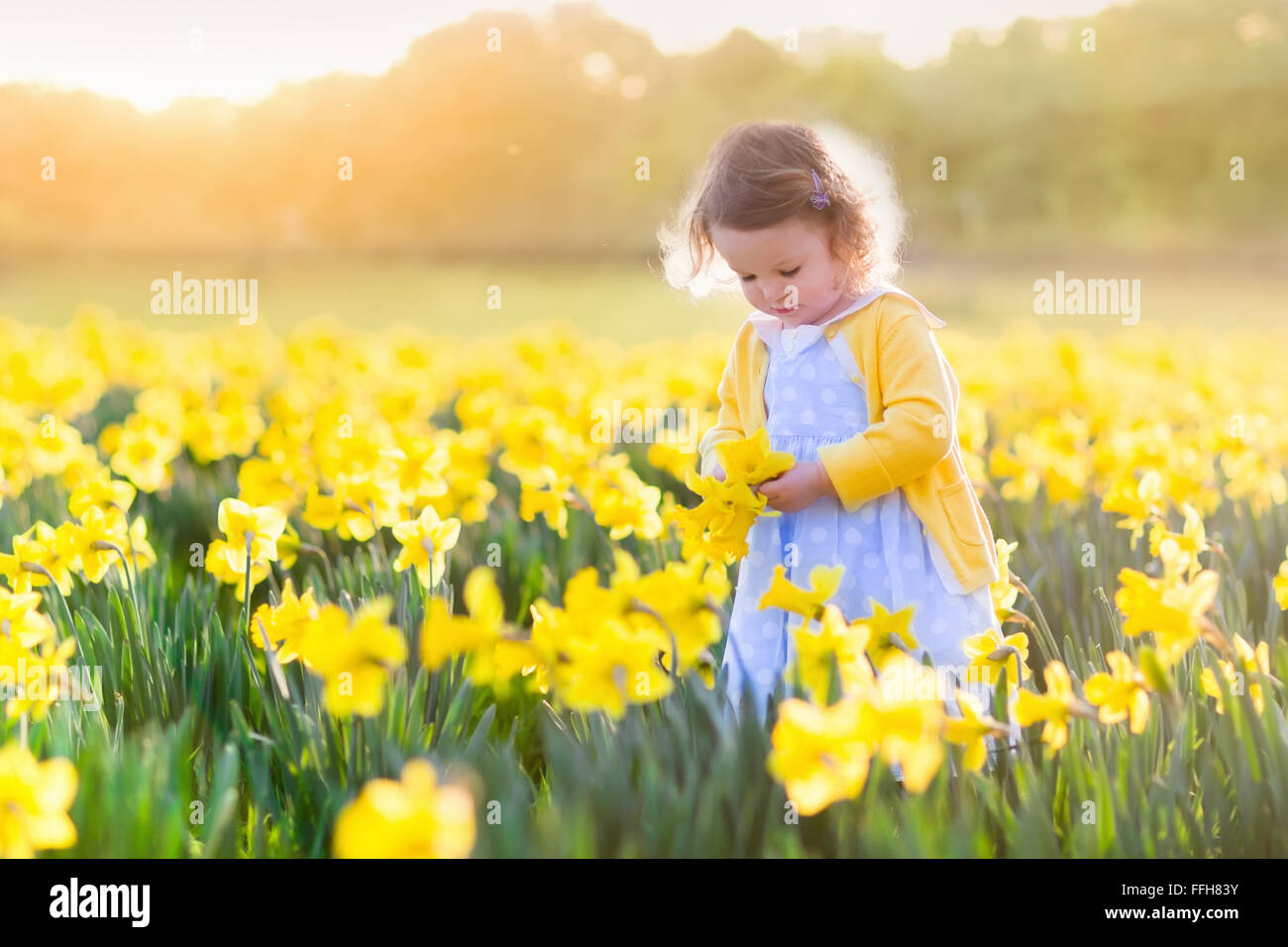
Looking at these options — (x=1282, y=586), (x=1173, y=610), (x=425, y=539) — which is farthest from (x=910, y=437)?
(x=425, y=539)

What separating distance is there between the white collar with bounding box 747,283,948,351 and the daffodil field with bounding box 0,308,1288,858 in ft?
1.40

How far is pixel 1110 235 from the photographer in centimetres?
3866

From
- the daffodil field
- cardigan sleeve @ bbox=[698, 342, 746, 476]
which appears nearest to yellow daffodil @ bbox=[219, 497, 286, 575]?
the daffodil field

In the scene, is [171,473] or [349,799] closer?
[349,799]

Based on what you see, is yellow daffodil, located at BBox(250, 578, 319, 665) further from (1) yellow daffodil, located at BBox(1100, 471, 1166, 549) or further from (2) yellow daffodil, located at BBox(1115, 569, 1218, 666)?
(1) yellow daffodil, located at BBox(1100, 471, 1166, 549)

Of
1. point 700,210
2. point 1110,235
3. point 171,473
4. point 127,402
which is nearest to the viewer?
point 700,210

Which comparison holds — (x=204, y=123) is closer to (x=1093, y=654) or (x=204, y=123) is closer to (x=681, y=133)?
(x=681, y=133)

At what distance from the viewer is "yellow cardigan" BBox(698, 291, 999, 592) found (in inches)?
74.1

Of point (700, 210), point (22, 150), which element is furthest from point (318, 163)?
point (700, 210)

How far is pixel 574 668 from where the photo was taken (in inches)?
50.1

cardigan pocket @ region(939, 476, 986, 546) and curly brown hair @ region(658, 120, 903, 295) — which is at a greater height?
curly brown hair @ region(658, 120, 903, 295)

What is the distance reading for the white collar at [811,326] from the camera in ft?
6.70

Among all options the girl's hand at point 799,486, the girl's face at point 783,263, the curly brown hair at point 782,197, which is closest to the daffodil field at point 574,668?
the girl's hand at point 799,486
